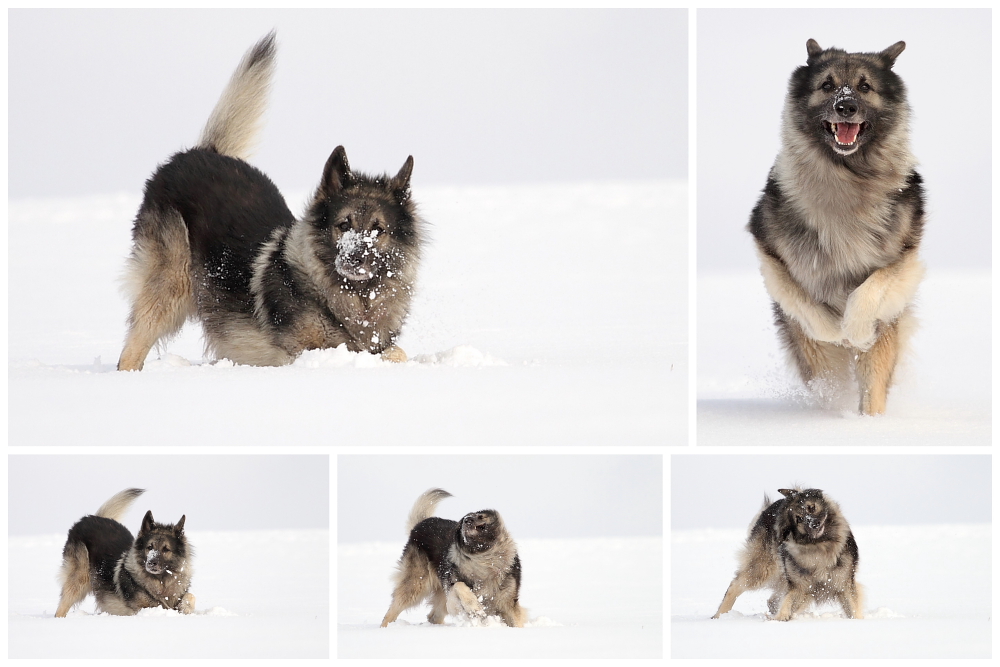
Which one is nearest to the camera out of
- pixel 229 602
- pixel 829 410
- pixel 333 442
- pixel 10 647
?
pixel 333 442

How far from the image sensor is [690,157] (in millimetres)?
4926

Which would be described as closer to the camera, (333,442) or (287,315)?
(333,442)

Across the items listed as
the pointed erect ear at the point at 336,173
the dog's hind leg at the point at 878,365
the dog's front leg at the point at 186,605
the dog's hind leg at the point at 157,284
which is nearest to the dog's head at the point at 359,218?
the pointed erect ear at the point at 336,173

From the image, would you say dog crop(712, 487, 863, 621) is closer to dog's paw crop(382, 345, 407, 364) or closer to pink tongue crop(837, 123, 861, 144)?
pink tongue crop(837, 123, 861, 144)

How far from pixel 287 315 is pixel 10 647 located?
2.24m

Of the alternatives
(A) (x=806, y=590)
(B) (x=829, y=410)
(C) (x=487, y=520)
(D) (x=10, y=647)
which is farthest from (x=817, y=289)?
(D) (x=10, y=647)

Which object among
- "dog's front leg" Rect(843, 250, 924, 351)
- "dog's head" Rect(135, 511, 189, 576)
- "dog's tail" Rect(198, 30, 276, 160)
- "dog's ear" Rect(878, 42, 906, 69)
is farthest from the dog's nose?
"dog's head" Rect(135, 511, 189, 576)

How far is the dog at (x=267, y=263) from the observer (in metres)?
5.28

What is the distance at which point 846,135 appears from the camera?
15.5 ft

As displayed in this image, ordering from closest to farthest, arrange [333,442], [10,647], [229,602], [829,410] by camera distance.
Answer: [333,442] → [10,647] → [829,410] → [229,602]

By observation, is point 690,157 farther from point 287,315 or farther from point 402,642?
point 402,642

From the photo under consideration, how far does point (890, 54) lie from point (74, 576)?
5692mm

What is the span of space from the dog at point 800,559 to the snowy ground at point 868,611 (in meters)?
0.09

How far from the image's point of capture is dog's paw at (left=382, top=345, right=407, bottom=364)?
17.2 ft
